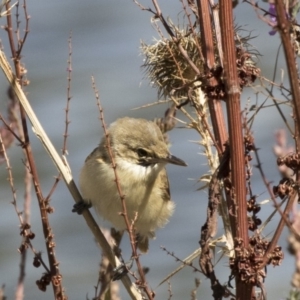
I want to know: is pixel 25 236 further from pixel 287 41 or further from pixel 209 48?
pixel 287 41

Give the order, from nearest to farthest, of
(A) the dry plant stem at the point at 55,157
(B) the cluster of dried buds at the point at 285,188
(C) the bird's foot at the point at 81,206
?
(B) the cluster of dried buds at the point at 285,188, (A) the dry plant stem at the point at 55,157, (C) the bird's foot at the point at 81,206

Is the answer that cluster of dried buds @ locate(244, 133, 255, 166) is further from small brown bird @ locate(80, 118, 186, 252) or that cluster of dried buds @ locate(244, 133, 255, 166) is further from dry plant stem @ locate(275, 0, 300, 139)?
small brown bird @ locate(80, 118, 186, 252)

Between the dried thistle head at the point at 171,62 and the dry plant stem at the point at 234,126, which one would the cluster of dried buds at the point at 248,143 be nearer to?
the dry plant stem at the point at 234,126

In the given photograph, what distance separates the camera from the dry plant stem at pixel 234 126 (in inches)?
81.7

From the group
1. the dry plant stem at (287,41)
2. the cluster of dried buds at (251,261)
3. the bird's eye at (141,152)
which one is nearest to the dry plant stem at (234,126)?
the cluster of dried buds at (251,261)

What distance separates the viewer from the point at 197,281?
2.93 metres

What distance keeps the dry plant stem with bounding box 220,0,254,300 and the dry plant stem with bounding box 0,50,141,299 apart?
875 mm

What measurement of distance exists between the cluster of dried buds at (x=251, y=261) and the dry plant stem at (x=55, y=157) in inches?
32.4

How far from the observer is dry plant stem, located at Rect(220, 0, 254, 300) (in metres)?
2.07

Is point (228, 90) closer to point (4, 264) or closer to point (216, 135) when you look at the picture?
point (216, 135)

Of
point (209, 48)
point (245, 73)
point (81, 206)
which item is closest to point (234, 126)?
point (245, 73)

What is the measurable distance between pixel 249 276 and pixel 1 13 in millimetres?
1258

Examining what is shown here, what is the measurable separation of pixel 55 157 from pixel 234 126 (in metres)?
1.11

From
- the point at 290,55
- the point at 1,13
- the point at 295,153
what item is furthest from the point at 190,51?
the point at 290,55
